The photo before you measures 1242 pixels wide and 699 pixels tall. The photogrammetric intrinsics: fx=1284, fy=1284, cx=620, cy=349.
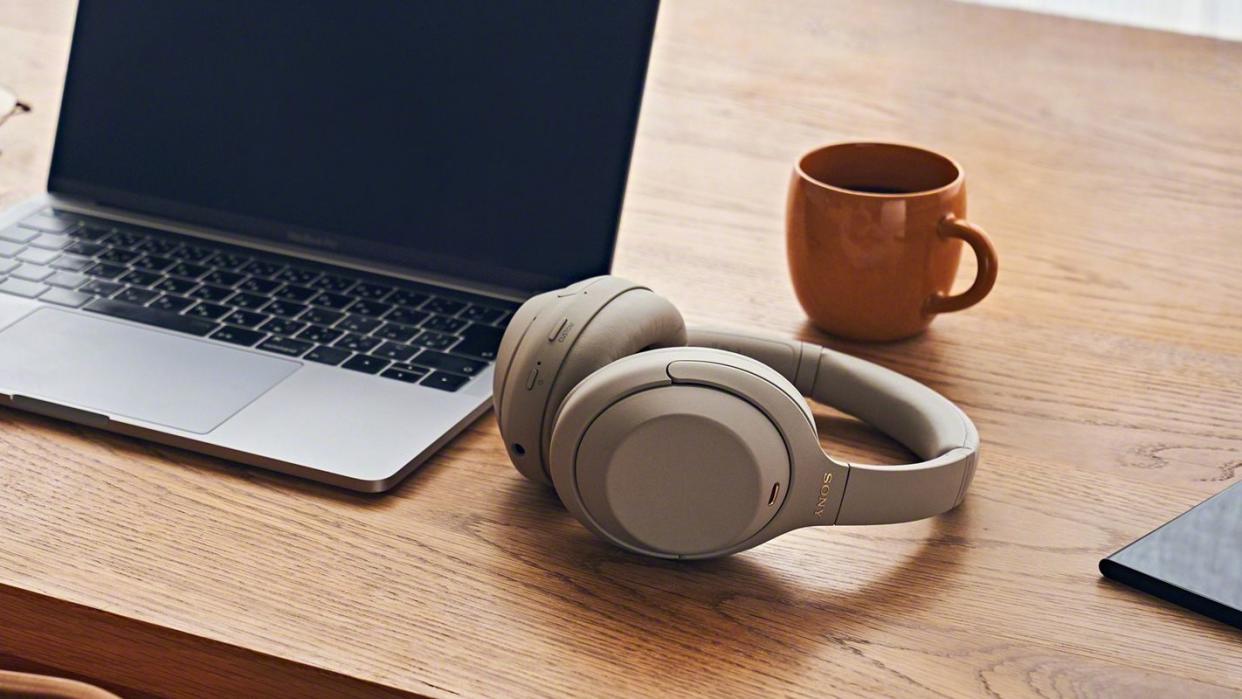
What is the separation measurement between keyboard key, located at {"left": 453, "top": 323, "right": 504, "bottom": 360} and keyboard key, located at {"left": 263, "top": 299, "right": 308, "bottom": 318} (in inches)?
4.4

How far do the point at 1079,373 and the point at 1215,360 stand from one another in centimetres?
10

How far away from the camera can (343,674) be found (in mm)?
547

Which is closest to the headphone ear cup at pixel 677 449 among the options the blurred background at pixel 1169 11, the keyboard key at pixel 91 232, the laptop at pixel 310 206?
the laptop at pixel 310 206

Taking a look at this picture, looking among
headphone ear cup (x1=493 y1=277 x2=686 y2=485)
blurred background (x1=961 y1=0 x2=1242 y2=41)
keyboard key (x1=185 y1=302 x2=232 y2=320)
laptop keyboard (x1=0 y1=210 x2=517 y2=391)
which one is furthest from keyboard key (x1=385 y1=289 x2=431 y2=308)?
blurred background (x1=961 y1=0 x2=1242 y2=41)

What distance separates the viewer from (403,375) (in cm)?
76

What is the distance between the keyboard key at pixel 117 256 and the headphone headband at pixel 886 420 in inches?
16.0

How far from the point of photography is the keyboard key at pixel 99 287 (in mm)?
842

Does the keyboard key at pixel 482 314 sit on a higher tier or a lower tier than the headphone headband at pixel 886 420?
lower

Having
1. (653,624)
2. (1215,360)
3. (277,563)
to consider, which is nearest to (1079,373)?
(1215,360)

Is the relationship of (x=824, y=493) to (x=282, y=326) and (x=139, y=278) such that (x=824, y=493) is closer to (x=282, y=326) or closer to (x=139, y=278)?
(x=282, y=326)

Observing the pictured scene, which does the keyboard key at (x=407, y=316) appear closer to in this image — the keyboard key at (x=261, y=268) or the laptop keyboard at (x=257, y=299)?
the laptop keyboard at (x=257, y=299)

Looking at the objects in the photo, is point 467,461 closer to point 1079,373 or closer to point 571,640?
point 571,640

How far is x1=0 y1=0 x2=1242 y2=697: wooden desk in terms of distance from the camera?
1.86 feet

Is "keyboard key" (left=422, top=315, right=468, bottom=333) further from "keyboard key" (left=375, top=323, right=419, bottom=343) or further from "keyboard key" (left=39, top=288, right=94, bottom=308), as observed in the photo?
"keyboard key" (left=39, top=288, right=94, bottom=308)
